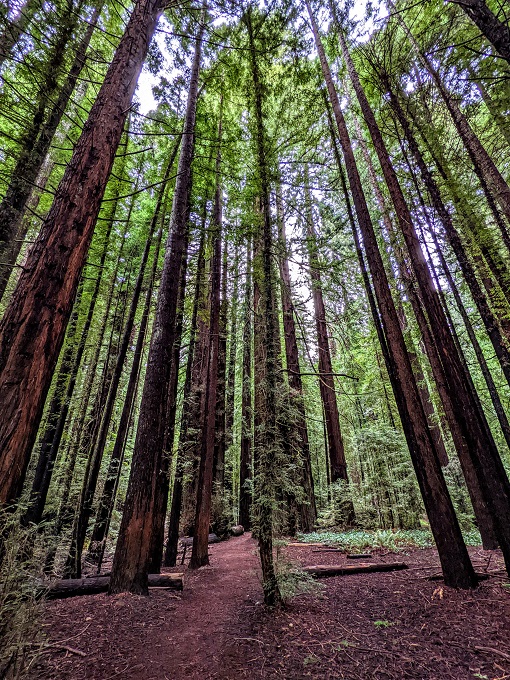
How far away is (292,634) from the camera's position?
375 centimetres

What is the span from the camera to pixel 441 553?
4.87 m

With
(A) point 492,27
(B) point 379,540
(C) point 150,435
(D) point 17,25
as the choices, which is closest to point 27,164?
(D) point 17,25

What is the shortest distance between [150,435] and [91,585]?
2.90 metres

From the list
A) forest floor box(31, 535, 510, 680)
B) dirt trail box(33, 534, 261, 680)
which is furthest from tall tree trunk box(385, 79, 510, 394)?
dirt trail box(33, 534, 261, 680)

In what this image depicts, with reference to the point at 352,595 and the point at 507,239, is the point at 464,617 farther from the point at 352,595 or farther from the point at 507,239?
the point at 507,239

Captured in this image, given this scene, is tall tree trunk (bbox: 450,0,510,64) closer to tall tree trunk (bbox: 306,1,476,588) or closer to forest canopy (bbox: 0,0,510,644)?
forest canopy (bbox: 0,0,510,644)

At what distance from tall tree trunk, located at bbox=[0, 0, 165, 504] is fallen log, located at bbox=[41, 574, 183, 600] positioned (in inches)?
178

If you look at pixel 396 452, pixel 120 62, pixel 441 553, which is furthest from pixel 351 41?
pixel 396 452

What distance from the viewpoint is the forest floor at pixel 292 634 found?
304cm

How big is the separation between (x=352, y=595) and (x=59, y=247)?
6.85 metres

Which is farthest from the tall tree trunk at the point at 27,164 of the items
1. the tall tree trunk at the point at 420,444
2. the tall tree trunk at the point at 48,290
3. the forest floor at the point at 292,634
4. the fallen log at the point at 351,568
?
the fallen log at the point at 351,568

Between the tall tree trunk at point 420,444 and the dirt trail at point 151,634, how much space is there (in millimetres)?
3147

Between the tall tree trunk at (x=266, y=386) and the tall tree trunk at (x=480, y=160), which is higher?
the tall tree trunk at (x=480, y=160)

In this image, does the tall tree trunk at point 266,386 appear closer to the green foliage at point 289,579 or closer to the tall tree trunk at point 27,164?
the green foliage at point 289,579
